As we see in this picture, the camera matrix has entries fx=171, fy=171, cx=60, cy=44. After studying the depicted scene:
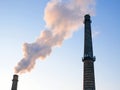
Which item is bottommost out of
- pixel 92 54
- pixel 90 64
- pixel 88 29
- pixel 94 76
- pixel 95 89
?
pixel 95 89

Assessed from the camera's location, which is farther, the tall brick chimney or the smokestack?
the smokestack

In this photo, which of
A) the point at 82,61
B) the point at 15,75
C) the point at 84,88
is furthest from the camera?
the point at 15,75

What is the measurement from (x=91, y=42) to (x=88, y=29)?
2440mm

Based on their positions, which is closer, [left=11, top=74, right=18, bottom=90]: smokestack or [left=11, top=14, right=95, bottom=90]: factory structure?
[left=11, top=14, right=95, bottom=90]: factory structure

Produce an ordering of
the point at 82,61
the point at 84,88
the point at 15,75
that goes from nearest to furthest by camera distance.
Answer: the point at 84,88 < the point at 82,61 < the point at 15,75

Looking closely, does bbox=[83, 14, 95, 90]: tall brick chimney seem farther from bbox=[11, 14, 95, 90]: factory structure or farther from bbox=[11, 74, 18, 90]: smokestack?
bbox=[11, 74, 18, 90]: smokestack

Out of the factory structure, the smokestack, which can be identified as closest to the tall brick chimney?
the factory structure

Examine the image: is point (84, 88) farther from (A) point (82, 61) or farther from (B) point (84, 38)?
(B) point (84, 38)

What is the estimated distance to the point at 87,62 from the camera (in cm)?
2805

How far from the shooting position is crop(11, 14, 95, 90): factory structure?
87.6 ft

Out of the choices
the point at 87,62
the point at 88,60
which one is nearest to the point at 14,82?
the point at 87,62

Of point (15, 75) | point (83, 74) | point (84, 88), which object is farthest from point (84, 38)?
point (15, 75)

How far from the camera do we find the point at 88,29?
30.4 meters

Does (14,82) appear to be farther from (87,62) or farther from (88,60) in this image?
(88,60)
